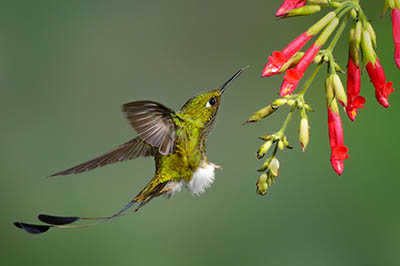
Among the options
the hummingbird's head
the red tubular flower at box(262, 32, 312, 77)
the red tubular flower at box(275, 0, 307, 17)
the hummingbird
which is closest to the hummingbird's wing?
the hummingbird

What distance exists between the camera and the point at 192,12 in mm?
4234

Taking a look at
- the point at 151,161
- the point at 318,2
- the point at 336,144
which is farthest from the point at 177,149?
the point at 151,161

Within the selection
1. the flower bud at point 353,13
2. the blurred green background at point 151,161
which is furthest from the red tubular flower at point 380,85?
the blurred green background at point 151,161

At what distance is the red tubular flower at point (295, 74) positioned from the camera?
5.13ft

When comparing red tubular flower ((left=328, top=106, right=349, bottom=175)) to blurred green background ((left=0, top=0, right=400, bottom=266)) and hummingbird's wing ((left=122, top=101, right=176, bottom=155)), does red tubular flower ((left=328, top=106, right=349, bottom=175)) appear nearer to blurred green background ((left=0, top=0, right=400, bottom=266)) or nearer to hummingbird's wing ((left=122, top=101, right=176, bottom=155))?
hummingbird's wing ((left=122, top=101, right=176, bottom=155))

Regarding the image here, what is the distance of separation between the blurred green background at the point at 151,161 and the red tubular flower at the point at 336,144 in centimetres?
166

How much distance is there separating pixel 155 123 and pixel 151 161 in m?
1.71

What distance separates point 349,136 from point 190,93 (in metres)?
1.10

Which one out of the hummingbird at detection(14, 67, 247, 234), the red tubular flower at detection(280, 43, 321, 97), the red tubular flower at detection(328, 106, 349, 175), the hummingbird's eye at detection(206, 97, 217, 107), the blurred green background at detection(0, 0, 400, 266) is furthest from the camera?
the blurred green background at detection(0, 0, 400, 266)

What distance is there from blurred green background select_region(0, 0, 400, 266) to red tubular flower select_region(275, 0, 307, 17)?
201 cm

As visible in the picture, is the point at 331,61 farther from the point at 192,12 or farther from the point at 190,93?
the point at 192,12

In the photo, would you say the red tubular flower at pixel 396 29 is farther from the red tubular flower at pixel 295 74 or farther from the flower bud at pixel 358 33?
the red tubular flower at pixel 295 74

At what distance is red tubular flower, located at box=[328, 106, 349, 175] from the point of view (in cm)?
168

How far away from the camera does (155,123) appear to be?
1887 millimetres
